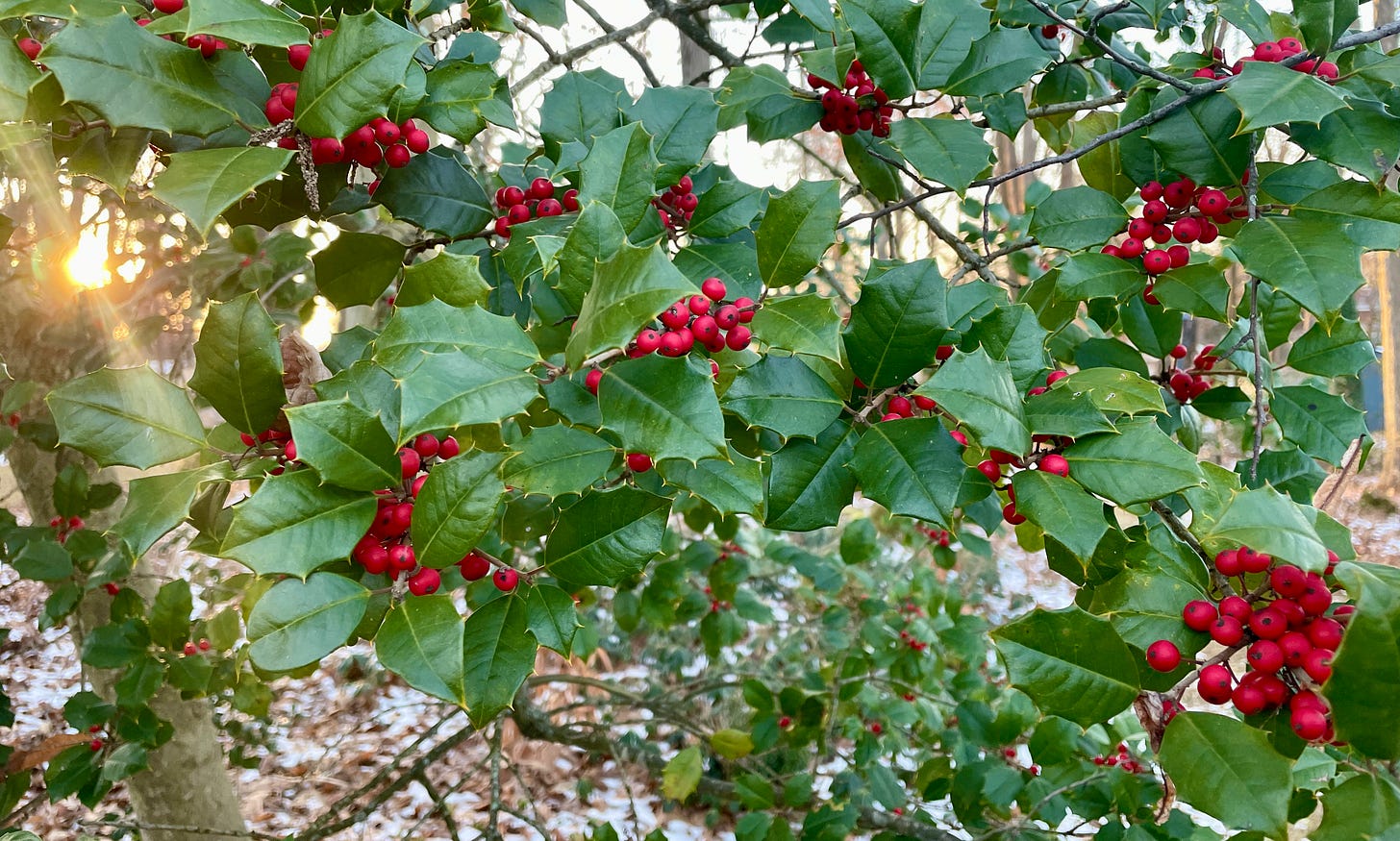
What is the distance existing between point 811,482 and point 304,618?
0.52 metres

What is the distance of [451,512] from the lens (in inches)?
29.1

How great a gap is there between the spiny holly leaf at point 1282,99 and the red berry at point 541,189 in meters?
0.86

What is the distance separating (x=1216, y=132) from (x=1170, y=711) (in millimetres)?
752

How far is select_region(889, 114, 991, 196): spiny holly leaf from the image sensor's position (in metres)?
1.11

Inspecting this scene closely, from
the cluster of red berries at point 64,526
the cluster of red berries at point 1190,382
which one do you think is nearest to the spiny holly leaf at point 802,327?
the cluster of red berries at point 1190,382

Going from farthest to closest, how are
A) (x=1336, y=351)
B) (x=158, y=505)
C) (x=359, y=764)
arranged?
(x=359, y=764)
(x=1336, y=351)
(x=158, y=505)

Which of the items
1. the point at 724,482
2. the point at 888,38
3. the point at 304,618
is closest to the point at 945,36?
the point at 888,38

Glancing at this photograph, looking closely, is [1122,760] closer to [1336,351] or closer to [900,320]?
[1336,351]

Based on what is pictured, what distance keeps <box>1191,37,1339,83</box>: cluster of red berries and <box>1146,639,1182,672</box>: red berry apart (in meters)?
0.81

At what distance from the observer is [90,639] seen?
5.93ft

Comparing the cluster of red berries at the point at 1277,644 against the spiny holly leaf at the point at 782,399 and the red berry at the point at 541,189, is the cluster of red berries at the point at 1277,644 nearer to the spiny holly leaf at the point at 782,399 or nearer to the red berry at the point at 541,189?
the spiny holly leaf at the point at 782,399

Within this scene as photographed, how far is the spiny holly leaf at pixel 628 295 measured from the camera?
2.19 ft

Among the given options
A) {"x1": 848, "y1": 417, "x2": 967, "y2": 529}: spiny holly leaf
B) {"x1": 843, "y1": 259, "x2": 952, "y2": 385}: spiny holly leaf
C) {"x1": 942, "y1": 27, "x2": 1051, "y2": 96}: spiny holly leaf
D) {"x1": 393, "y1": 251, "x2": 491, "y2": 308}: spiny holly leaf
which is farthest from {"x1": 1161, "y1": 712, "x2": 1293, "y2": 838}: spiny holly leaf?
{"x1": 942, "y1": 27, "x2": 1051, "y2": 96}: spiny holly leaf

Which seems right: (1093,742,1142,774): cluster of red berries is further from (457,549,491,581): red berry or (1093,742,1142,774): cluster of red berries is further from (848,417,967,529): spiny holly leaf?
(457,549,491,581): red berry
